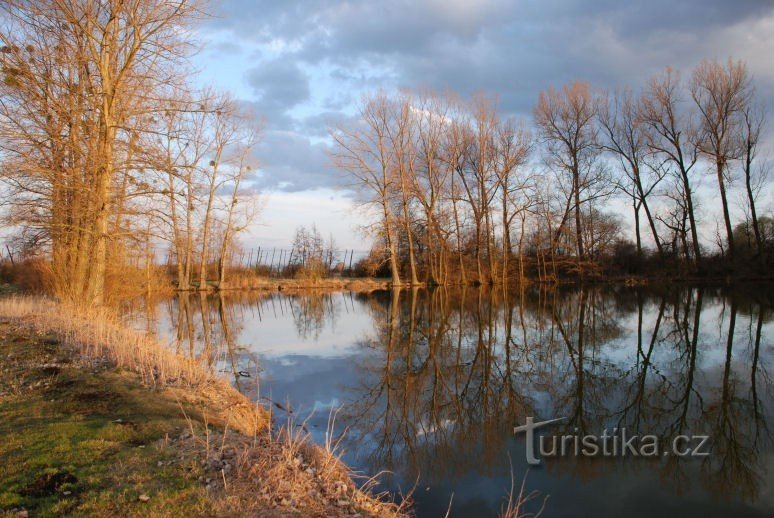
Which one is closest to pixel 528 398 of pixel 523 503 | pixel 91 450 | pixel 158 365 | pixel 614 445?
pixel 614 445

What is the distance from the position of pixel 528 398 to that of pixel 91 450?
5113 mm

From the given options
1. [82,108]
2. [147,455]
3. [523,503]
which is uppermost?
[82,108]

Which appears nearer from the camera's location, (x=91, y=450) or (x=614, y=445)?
(x=91, y=450)

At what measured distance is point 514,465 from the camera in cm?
450

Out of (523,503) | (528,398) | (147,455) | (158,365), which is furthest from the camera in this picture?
(158,365)

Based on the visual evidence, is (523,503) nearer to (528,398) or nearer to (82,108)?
(528,398)

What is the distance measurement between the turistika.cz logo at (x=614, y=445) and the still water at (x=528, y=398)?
0.26 feet

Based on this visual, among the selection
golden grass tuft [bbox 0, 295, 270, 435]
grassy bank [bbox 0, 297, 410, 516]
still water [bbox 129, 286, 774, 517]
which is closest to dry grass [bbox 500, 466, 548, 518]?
still water [bbox 129, 286, 774, 517]

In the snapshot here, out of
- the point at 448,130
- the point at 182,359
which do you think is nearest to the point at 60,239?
the point at 182,359

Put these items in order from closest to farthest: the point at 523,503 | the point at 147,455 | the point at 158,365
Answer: the point at 523,503 → the point at 147,455 → the point at 158,365

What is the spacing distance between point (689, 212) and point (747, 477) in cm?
3331

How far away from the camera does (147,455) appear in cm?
382

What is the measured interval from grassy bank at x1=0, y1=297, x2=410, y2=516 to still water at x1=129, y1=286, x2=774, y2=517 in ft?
2.65

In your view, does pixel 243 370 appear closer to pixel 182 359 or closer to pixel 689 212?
pixel 182 359
